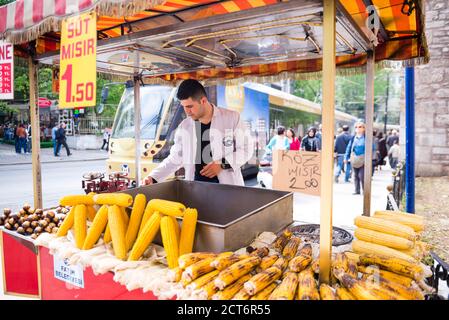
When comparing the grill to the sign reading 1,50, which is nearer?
the sign reading 1,50

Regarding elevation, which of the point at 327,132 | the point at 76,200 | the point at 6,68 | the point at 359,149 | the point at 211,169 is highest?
the point at 6,68

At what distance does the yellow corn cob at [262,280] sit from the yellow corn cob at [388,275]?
0.48 metres

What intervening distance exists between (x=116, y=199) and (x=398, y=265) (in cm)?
174

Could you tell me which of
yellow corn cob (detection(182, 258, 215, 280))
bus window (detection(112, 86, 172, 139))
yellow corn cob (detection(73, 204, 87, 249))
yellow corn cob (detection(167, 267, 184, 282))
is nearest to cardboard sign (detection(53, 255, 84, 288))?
yellow corn cob (detection(73, 204, 87, 249))

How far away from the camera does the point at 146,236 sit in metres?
1.97

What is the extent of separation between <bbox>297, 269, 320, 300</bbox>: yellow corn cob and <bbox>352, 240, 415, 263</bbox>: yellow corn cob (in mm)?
416

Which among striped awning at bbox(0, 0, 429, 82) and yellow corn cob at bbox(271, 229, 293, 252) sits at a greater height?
striped awning at bbox(0, 0, 429, 82)

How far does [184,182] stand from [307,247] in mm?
1781

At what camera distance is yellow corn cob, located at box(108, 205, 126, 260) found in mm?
2012

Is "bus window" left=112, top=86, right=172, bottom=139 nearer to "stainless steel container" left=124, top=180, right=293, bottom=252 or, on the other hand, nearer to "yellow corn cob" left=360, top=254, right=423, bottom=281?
"stainless steel container" left=124, top=180, right=293, bottom=252

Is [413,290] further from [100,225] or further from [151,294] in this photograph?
[100,225]

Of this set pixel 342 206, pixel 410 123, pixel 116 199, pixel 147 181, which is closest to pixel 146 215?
pixel 116 199

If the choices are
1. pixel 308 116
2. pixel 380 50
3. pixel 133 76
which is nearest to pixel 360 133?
pixel 380 50

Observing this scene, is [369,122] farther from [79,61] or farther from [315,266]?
[79,61]
